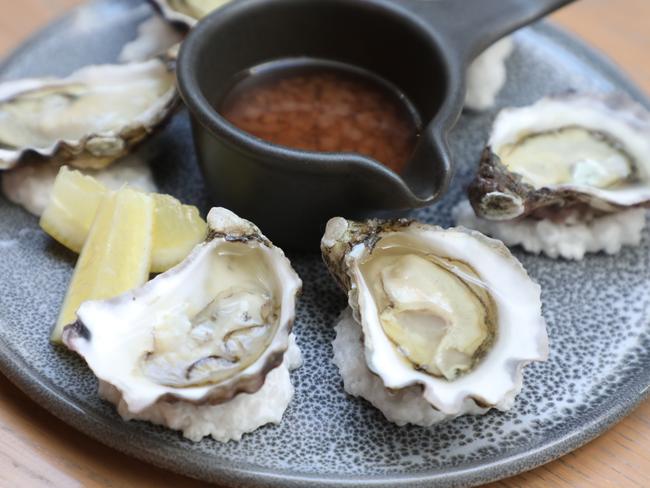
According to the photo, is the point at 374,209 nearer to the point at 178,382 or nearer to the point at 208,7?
the point at 178,382

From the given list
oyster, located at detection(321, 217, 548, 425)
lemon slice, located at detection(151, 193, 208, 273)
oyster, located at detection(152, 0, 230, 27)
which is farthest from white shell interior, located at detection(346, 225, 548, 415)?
oyster, located at detection(152, 0, 230, 27)

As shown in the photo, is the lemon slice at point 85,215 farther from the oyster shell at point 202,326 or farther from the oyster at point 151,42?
the oyster at point 151,42

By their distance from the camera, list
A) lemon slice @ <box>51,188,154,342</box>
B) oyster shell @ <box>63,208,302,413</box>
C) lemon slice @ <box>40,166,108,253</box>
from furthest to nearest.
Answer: lemon slice @ <box>40,166,108,253</box>, lemon slice @ <box>51,188,154,342</box>, oyster shell @ <box>63,208,302,413</box>

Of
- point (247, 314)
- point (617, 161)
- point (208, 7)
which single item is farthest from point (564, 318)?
point (208, 7)

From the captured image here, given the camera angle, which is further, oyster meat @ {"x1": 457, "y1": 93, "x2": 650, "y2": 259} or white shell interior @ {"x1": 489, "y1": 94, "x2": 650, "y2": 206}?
white shell interior @ {"x1": 489, "y1": 94, "x2": 650, "y2": 206}

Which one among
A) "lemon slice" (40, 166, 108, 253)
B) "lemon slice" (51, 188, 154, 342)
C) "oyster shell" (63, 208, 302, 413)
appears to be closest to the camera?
"oyster shell" (63, 208, 302, 413)

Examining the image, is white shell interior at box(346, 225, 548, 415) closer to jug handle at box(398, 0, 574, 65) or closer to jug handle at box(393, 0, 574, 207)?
jug handle at box(393, 0, 574, 207)
